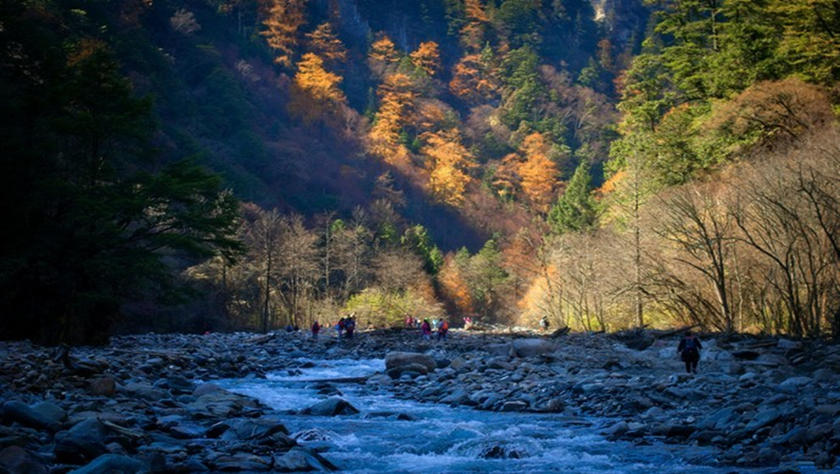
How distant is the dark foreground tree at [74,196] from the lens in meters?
18.8

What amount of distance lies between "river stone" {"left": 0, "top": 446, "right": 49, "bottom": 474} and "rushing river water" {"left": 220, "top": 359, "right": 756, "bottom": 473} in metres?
3.10

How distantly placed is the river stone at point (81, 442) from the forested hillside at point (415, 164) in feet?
42.5

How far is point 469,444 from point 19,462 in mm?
5130

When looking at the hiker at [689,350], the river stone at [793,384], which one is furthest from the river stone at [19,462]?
the hiker at [689,350]

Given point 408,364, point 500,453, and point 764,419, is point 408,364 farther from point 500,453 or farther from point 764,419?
point 764,419

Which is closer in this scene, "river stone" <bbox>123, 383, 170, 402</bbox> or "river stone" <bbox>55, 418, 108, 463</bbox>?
"river stone" <bbox>55, 418, 108, 463</bbox>

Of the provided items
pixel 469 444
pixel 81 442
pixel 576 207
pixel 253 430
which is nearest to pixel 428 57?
pixel 576 207

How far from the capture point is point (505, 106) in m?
87.2

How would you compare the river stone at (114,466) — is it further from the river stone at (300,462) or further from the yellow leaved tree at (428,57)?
the yellow leaved tree at (428,57)

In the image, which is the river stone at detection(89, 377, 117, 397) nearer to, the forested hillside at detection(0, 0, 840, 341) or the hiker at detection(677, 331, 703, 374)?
the forested hillside at detection(0, 0, 840, 341)

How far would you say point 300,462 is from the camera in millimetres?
7117

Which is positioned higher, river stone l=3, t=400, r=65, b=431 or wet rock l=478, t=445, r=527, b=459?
river stone l=3, t=400, r=65, b=431

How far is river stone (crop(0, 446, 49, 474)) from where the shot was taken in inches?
221

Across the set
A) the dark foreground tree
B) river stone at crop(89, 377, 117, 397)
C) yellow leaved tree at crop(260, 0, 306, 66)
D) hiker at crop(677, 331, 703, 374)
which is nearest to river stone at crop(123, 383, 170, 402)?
river stone at crop(89, 377, 117, 397)
